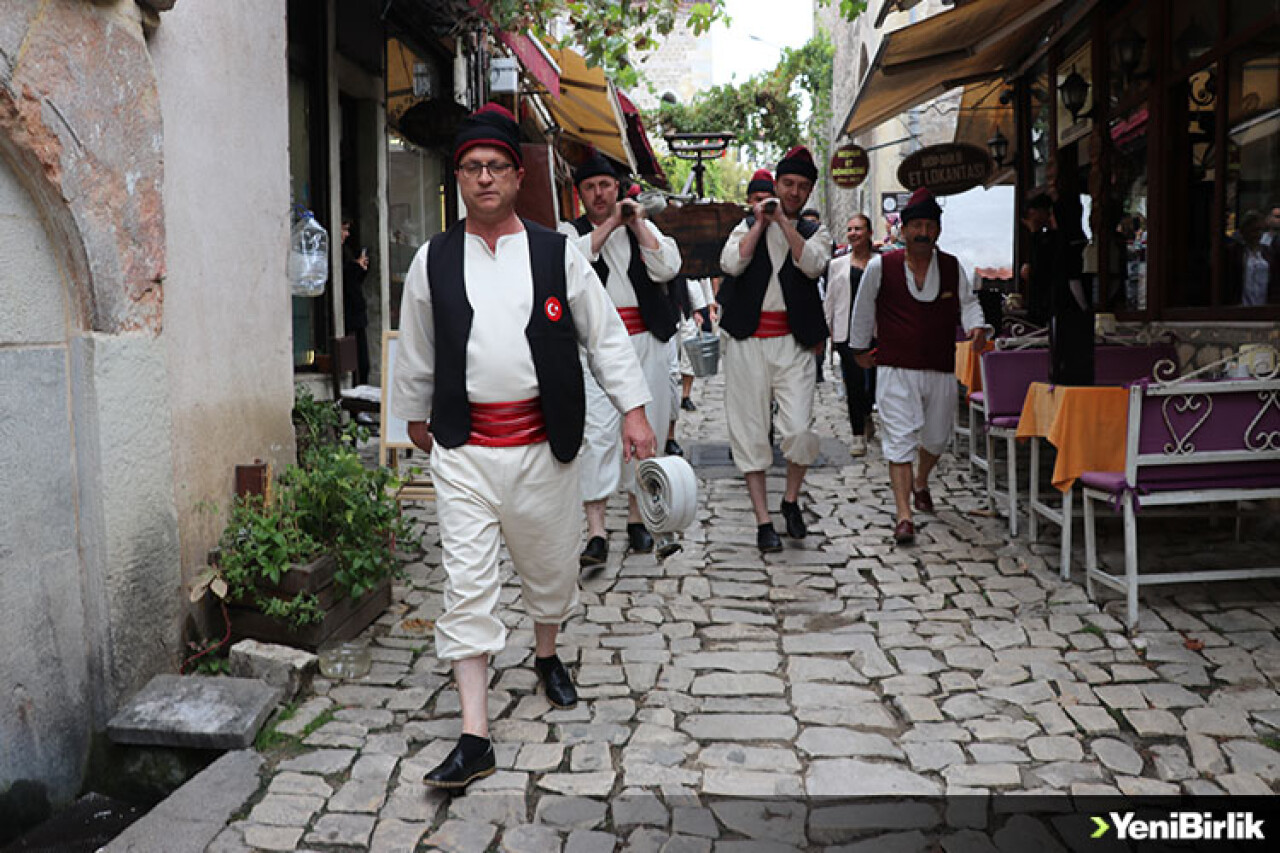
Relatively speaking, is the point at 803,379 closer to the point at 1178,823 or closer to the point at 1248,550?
the point at 1248,550

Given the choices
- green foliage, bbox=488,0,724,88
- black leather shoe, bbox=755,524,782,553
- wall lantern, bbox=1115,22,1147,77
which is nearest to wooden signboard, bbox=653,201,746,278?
green foliage, bbox=488,0,724,88

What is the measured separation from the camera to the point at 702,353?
482 inches

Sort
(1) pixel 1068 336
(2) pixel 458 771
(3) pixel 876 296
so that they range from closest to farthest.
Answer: (2) pixel 458 771 < (1) pixel 1068 336 < (3) pixel 876 296

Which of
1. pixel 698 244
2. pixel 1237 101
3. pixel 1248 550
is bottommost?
pixel 1248 550

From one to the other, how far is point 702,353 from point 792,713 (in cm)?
845

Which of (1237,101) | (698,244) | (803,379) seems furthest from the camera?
(698,244)

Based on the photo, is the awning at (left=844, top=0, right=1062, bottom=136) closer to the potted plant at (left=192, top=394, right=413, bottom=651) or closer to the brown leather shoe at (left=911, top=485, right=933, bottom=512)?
the brown leather shoe at (left=911, top=485, right=933, bottom=512)

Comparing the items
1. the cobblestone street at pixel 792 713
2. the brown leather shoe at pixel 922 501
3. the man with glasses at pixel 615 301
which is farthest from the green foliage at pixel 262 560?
Result: the brown leather shoe at pixel 922 501

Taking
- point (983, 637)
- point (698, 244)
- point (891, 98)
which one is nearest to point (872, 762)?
point (983, 637)

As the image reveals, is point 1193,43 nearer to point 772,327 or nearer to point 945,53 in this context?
point 945,53

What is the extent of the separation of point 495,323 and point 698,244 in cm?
463

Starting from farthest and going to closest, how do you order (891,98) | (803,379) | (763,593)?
(891,98) < (803,379) < (763,593)

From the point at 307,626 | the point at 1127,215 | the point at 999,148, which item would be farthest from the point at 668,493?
the point at 999,148

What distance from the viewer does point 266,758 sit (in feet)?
12.0
